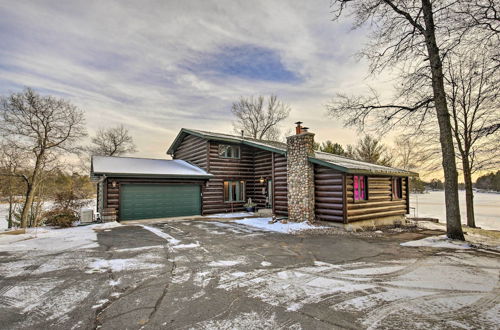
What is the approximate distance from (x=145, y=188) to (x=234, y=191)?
19.0ft

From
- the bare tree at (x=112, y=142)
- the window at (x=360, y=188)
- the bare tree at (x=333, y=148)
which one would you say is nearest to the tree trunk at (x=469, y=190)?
the window at (x=360, y=188)

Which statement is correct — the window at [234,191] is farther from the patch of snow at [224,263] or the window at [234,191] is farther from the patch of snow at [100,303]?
the patch of snow at [100,303]

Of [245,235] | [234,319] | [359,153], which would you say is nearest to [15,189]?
[245,235]

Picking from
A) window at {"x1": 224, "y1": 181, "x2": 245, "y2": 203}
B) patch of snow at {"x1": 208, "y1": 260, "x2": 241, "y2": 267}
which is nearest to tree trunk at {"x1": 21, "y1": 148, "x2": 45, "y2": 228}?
window at {"x1": 224, "y1": 181, "x2": 245, "y2": 203}

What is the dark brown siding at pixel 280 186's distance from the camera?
45.3 feet

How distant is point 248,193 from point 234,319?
46.4 feet

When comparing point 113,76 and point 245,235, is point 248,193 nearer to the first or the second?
point 245,235

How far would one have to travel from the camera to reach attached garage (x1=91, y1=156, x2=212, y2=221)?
42.8ft

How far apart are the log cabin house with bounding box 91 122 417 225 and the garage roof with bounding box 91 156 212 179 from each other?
0.04 meters

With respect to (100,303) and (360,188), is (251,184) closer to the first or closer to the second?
(360,188)

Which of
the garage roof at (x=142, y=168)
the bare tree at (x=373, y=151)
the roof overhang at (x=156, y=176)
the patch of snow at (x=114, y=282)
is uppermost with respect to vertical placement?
the bare tree at (x=373, y=151)

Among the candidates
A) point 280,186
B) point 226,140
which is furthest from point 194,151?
point 280,186

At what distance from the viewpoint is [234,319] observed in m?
3.42

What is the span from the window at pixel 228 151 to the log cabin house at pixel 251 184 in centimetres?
7
